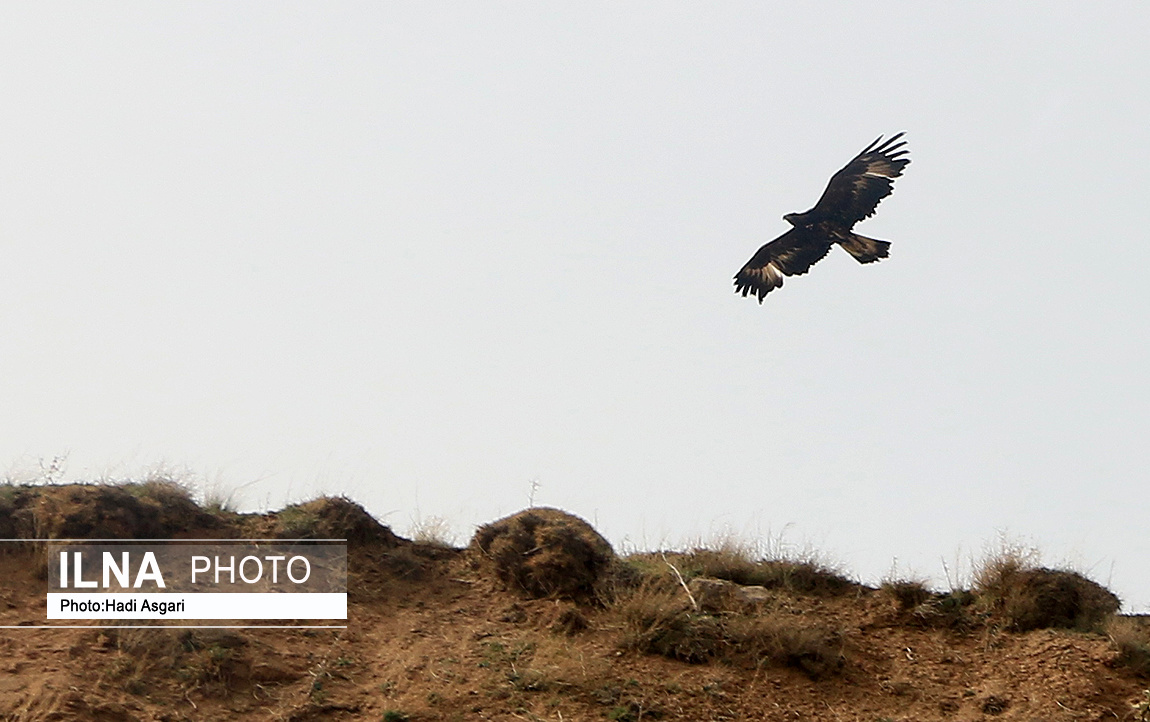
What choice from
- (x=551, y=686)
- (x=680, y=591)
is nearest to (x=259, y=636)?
(x=551, y=686)

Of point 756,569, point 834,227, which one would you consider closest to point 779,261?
point 834,227

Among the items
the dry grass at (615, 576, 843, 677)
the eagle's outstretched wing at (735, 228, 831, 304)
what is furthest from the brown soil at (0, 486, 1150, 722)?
the eagle's outstretched wing at (735, 228, 831, 304)

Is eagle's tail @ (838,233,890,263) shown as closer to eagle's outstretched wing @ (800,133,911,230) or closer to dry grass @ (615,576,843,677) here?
eagle's outstretched wing @ (800,133,911,230)

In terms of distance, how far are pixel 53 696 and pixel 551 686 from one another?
11.9 feet

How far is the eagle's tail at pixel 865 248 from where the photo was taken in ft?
42.0

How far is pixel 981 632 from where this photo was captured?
10648 mm

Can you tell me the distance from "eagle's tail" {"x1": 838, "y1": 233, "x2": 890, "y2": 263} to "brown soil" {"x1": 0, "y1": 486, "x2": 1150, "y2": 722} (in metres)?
3.84

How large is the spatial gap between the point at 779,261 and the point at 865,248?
1128 mm

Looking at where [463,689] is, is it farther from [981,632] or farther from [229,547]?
[981,632]

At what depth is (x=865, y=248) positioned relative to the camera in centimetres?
1295

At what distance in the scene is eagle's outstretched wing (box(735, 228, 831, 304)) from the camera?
43.8ft

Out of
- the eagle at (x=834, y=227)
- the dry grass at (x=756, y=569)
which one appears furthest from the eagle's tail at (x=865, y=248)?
the dry grass at (x=756, y=569)

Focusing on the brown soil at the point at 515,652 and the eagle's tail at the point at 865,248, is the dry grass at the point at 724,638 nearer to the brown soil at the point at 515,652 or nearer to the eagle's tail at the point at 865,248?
the brown soil at the point at 515,652

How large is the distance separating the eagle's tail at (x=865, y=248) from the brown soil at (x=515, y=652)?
151 inches
